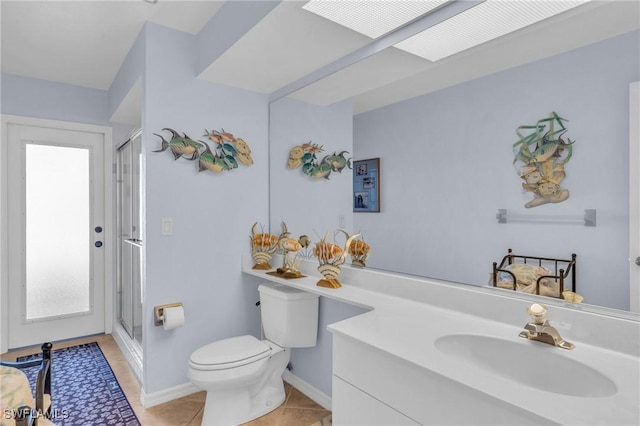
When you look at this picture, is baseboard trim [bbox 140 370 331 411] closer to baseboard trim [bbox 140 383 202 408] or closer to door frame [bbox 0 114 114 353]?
baseboard trim [bbox 140 383 202 408]

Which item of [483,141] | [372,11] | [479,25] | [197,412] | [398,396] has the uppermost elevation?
[372,11]

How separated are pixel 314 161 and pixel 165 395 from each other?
1795 millimetres

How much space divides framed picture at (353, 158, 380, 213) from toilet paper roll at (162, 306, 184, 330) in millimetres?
1321

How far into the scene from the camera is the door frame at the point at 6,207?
3051 millimetres

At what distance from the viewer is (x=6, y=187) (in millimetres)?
3068

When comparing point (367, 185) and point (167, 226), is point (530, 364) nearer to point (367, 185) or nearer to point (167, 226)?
point (367, 185)

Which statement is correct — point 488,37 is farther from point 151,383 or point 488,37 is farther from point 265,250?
point 151,383

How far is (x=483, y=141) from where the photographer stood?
1350mm

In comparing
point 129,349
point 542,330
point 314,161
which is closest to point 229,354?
point 314,161

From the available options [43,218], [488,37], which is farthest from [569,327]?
[43,218]

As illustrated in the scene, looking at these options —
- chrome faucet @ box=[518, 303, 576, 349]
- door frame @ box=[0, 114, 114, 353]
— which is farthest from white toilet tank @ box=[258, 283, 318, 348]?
door frame @ box=[0, 114, 114, 353]

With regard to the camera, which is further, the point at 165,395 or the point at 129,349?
the point at 129,349

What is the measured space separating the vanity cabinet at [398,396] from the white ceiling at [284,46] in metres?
1.09

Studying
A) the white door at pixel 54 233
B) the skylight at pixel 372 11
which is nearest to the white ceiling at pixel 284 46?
the skylight at pixel 372 11
